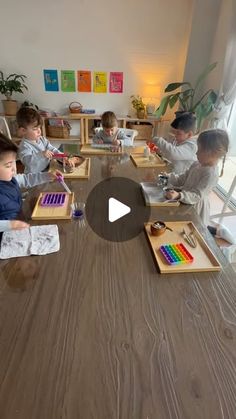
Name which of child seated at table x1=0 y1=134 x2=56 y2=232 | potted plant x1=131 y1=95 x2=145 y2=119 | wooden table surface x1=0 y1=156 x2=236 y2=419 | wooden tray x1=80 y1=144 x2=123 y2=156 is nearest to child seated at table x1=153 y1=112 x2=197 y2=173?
wooden tray x1=80 y1=144 x2=123 y2=156

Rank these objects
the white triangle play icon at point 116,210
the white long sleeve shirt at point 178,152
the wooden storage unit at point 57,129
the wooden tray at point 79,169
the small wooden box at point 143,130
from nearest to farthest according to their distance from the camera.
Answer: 1. the white triangle play icon at point 116,210
2. the wooden tray at point 79,169
3. the white long sleeve shirt at point 178,152
4. the wooden storage unit at point 57,129
5. the small wooden box at point 143,130

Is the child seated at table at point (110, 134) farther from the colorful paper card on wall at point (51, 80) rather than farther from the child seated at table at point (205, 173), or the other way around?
the colorful paper card on wall at point (51, 80)

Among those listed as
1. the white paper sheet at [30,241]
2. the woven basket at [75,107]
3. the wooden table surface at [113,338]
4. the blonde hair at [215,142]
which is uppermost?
the blonde hair at [215,142]

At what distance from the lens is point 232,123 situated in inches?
109

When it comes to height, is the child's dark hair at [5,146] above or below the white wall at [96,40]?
below

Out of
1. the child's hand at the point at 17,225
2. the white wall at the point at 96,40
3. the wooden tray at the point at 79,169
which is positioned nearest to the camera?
the child's hand at the point at 17,225

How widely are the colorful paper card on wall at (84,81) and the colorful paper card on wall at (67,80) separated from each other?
8 centimetres

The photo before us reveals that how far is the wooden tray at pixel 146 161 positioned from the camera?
1.67 m

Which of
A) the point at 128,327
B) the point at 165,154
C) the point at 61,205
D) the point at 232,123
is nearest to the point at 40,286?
the point at 128,327

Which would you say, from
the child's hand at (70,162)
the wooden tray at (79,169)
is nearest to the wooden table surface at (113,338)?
the wooden tray at (79,169)

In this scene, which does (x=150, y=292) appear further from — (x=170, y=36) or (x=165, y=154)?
(x=170, y=36)

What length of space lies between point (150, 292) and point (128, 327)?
0.13m
